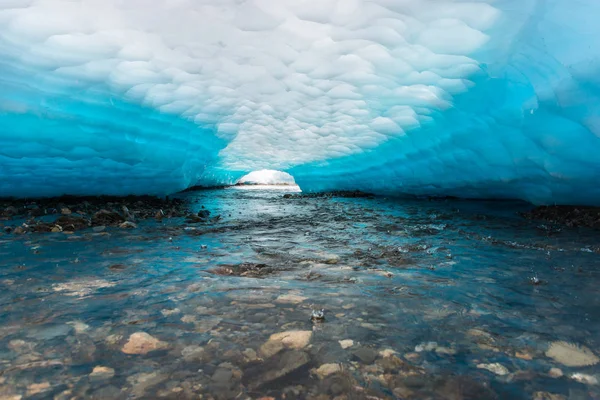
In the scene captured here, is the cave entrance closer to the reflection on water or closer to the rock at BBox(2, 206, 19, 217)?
the rock at BBox(2, 206, 19, 217)

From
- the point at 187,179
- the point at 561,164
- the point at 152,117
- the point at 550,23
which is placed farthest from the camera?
the point at 187,179

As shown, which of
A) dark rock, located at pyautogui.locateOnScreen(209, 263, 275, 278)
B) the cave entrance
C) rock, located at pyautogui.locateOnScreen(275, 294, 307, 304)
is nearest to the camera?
rock, located at pyautogui.locateOnScreen(275, 294, 307, 304)

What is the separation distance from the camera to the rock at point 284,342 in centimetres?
228

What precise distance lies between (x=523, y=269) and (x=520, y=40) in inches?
142

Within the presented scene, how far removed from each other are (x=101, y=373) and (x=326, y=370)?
1249mm

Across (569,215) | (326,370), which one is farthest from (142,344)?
(569,215)

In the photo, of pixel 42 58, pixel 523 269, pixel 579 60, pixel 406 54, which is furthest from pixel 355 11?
pixel 42 58

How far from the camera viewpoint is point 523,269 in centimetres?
430

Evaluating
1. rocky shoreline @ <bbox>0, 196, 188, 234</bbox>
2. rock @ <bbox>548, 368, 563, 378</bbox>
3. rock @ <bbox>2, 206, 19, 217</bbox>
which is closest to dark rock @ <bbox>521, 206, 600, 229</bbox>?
rock @ <bbox>548, 368, 563, 378</bbox>

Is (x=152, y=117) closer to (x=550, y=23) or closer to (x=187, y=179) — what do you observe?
(x=187, y=179)

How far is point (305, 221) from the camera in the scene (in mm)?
9531

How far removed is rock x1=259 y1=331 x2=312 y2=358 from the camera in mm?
2282

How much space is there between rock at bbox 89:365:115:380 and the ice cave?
0.6 inches

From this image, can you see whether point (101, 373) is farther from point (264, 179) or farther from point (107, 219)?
point (264, 179)
